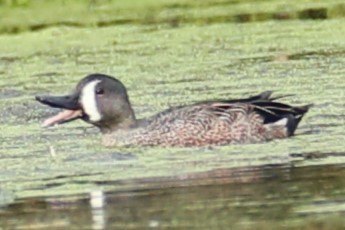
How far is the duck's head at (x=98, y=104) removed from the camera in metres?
10.3

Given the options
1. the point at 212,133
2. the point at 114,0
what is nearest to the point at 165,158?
the point at 212,133

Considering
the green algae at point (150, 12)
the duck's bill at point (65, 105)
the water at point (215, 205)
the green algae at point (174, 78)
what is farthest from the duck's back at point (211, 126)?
the green algae at point (150, 12)

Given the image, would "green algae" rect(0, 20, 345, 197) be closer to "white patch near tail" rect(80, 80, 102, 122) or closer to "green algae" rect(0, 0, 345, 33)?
"white patch near tail" rect(80, 80, 102, 122)

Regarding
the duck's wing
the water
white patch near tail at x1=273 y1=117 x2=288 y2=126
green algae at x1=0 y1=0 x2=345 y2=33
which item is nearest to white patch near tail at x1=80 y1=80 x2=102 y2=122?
the duck's wing

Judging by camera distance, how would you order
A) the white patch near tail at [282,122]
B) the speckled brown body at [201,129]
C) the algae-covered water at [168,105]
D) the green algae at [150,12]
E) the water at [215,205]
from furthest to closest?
the green algae at [150,12], the white patch near tail at [282,122], the speckled brown body at [201,129], the algae-covered water at [168,105], the water at [215,205]

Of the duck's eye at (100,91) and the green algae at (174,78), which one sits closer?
the green algae at (174,78)

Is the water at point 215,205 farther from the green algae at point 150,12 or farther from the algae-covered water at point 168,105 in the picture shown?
the green algae at point 150,12

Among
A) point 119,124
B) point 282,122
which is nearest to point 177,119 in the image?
point 119,124

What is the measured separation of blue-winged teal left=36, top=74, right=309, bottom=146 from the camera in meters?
10.0

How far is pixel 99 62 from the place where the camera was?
1495cm

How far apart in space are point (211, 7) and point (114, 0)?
1964mm

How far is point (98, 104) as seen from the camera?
1032 centimetres

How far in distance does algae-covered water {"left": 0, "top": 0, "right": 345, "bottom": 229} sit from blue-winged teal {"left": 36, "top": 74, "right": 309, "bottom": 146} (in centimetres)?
13

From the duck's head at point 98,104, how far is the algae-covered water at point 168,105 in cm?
17
